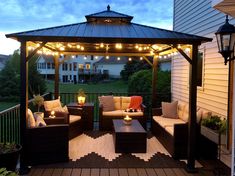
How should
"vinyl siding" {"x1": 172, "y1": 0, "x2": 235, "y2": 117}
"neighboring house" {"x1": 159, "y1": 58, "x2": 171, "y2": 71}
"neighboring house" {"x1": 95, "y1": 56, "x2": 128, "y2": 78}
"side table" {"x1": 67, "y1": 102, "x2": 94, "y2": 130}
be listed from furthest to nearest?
"neighboring house" {"x1": 95, "y1": 56, "x2": 128, "y2": 78}
"neighboring house" {"x1": 159, "y1": 58, "x2": 171, "y2": 71}
"side table" {"x1": 67, "y1": 102, "x2": 94, "y2": 130}
"vinyl siding" {"x1": 172, "y1": 0, "x2": 235, "y2": 117}

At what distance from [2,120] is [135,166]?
8.16 feet

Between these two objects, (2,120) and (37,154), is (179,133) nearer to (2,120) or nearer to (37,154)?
(37,154)

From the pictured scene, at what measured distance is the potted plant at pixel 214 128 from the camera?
5.28 metres

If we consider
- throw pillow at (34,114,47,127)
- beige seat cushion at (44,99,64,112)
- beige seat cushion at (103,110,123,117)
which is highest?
beige seat cushion at (44,99,64,112)

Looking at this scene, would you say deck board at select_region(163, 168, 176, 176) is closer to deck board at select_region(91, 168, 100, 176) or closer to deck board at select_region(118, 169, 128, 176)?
deck board at select_region(118, 169, 128, 176)

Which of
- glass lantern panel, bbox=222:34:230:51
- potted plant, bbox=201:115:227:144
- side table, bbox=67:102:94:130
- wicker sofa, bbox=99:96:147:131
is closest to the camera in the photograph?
glass lantern panel, bbox=222:34:230:51

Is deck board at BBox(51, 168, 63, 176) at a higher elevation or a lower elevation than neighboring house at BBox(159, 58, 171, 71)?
lower

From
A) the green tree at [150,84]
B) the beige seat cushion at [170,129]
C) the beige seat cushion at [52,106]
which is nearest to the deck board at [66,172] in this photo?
the beige seat cushion at [170,129]

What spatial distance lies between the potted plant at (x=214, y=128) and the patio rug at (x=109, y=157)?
72 cm

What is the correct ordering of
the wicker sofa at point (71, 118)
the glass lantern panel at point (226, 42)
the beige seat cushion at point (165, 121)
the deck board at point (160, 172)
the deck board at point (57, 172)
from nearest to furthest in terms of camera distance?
the glass lantern panel at point (226, 42), the deck board at point (57, 172), the deck board at point (160, 172), the wicker sofa at point (71, 118), the beige seat cushion at point (165, 121)

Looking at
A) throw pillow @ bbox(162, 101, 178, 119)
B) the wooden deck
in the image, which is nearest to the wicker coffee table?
the wooden deck

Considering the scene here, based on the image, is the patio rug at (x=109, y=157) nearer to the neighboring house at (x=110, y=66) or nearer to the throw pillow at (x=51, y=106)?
the throw pillow at (x=51, y=106)

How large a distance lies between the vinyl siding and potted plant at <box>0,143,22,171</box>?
388cm

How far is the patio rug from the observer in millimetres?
5453
